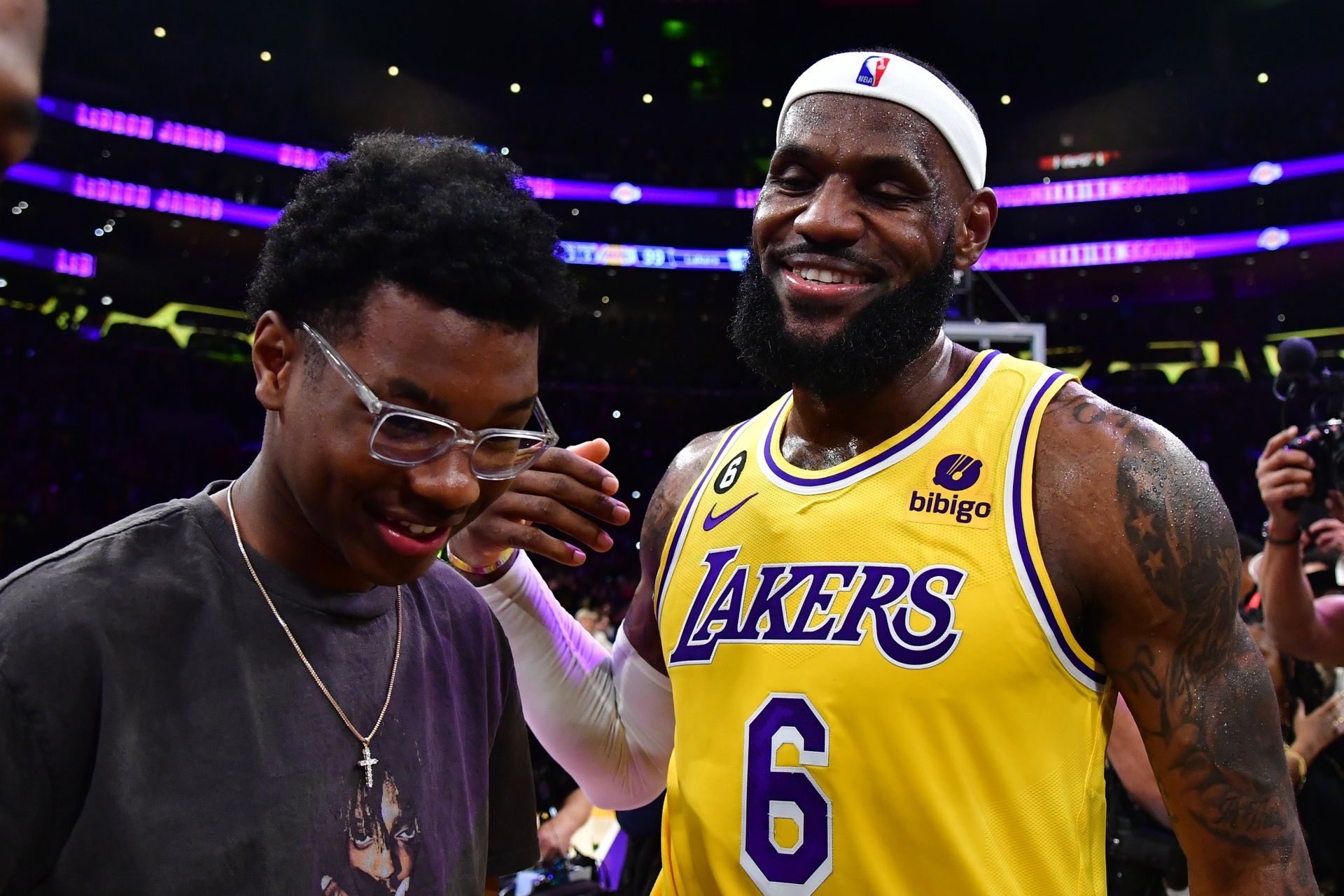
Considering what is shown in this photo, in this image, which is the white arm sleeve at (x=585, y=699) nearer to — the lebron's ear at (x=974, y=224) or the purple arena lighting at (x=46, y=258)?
the lebron's ear at (x=974, y=224)

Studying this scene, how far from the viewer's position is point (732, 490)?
2.11 m

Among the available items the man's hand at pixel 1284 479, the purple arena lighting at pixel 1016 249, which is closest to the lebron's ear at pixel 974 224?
the man's hand at pixel 1284 479

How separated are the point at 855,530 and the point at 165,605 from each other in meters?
1.12

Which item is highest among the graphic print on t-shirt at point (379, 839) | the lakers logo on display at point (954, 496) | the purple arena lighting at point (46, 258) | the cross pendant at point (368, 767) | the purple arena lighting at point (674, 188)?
the purple arena lighting at point (674, 188)

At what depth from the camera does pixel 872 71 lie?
208 centimetres

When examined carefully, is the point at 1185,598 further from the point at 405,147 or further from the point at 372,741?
the point at 405,147

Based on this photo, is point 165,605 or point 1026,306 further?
point 1026,306

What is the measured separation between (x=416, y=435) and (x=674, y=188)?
21617mm

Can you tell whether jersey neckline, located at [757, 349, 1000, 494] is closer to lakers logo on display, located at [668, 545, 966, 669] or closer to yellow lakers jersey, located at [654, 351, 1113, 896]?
yellow lakers jersey, located at [654, 351, 1113, 896]

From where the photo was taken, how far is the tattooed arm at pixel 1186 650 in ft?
5.40

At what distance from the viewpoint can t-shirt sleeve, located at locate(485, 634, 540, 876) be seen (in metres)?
1.72

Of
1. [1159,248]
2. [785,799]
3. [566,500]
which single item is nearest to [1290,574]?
[785,799]

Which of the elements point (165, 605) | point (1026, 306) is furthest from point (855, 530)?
point (1026, 306)

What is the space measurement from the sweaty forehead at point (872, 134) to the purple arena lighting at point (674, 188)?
1628 cm
